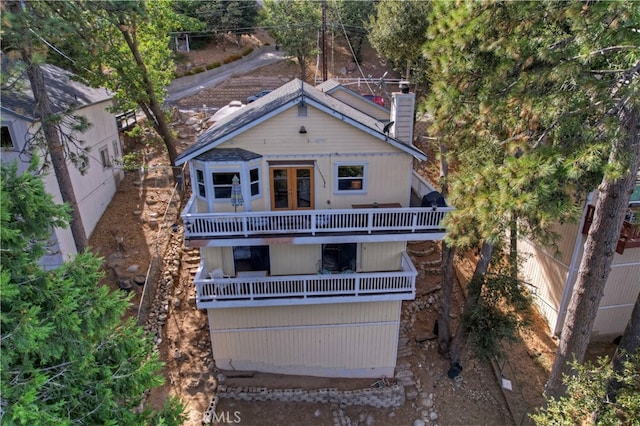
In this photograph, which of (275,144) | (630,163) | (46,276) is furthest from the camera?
(275,144)

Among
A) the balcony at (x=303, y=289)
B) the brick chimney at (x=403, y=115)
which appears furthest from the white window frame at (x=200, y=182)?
the brick chimney at (x=403, y=115)

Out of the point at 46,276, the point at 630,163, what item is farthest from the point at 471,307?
the point at 46,276

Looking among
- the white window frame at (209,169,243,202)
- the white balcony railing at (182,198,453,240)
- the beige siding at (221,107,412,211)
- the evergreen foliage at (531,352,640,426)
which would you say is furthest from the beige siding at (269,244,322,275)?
the evergreen foliage at (531,352,640,426)

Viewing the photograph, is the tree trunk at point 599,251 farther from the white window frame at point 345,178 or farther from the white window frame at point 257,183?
the white window frame at point 257,183

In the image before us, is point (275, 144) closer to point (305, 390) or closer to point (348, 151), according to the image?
point (348, 151)

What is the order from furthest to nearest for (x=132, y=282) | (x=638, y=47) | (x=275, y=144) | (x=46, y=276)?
(x=132, y=282), (x=275, y=144), (x=638, y=47), (x=46, y=276)
